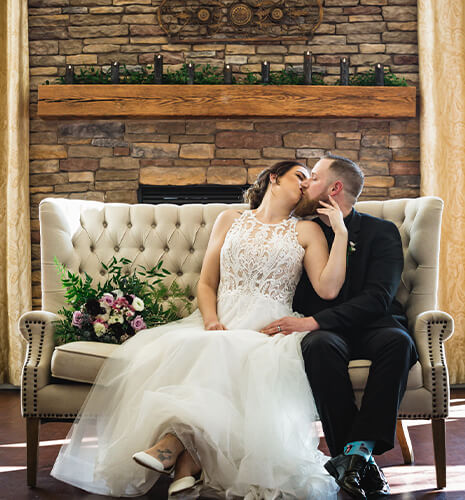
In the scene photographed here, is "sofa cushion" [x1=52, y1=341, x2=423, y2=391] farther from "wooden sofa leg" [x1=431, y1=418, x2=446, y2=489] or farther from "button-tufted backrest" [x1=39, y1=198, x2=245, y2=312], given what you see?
"button-tufted backrest" [x1=39, y1=198, x2=245, y2=312]

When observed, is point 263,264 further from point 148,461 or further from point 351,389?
point 148,461

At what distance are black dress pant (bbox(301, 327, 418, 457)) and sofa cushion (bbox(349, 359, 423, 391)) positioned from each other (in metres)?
0.04

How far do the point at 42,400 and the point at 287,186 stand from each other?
128 centimetres

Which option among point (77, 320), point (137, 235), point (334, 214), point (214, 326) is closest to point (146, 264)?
point (137, 235)

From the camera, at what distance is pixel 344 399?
1.83 m

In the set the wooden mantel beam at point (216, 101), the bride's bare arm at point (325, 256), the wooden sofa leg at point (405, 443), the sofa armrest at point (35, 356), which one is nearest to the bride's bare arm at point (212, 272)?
the bride's bare arm at point (325, 256)

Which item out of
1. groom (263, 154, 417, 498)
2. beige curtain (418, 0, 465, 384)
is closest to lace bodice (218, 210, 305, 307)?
groom (263, 154, 417, 498)

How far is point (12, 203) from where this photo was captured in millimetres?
3973

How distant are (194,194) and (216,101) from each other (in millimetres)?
707

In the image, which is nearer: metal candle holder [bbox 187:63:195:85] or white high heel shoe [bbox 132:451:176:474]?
white high heel shoe [bbox 132:451:176:474]

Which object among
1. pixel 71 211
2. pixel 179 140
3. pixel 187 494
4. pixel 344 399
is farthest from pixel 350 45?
pixel 187 494

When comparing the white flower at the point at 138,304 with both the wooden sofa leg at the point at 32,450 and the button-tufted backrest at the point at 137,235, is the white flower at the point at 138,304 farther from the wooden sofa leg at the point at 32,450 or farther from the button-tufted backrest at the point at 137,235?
the wooden sofa leg at the point at 32,450

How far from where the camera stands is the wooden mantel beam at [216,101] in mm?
4098

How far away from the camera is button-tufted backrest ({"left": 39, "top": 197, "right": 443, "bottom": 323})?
2545mm
